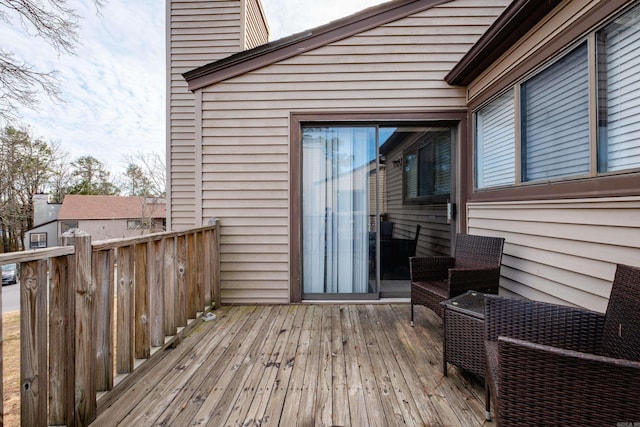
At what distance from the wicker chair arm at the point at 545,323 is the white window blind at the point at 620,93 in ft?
2.98

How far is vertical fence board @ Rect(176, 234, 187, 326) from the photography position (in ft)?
8.19

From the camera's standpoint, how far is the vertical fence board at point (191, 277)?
8.84 ft

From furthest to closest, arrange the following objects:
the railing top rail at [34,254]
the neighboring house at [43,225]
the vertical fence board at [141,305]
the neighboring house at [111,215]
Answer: the neighboring house at [111,215] < the neighboring house at [43,225] < the vertical fence board at [141,305] < the railing top rail at [34,254]

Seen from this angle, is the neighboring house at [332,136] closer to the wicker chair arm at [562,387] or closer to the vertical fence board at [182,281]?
the vertical fence board at [182,281]

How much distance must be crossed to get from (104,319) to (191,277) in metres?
1.12

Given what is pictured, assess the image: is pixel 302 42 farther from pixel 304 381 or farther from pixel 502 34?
pixel 304 381

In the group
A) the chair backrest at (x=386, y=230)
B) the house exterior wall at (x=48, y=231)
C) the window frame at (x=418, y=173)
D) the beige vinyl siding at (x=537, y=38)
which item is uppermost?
the beige vinyl siding at (x=537, y=38)

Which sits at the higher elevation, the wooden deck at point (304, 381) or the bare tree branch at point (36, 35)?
the bare tree branch at point (36, 35)

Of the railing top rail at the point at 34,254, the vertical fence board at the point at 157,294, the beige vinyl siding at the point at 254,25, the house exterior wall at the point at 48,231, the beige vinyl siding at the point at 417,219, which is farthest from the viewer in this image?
the house exterior wall at the point at 48,231

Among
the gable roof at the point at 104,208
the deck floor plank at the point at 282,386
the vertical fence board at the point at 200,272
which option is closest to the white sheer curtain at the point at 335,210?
the deck floor plank at the point at 282,386

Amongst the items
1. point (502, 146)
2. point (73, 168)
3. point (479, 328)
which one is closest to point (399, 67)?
point (502, 146)

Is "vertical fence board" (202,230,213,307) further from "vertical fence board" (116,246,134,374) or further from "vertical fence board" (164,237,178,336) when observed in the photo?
"vertical fence board" (116,246,134,374)

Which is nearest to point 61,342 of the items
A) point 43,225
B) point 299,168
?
point 299,168

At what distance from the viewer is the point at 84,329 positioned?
1.45m
